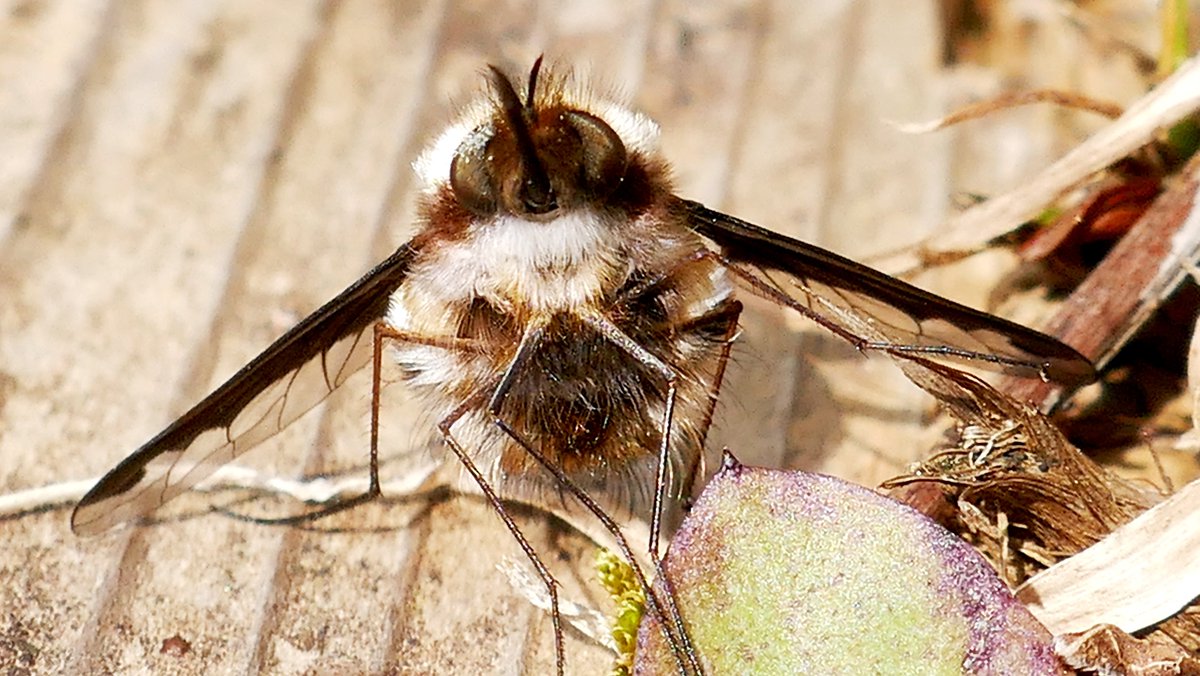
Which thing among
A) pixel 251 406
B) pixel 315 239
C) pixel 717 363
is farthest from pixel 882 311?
pixel 315 239

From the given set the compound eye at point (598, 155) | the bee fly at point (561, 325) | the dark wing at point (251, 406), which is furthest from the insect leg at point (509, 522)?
the compound eye at point (598, 155)

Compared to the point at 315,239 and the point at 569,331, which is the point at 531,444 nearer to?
the point at 569,331

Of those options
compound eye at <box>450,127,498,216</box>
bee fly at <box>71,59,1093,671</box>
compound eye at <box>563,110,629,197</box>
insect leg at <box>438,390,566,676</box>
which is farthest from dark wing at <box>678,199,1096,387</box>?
insect leg at <box>438,390,566,676</box>

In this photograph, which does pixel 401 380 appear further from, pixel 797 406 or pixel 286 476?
pixel 797 406

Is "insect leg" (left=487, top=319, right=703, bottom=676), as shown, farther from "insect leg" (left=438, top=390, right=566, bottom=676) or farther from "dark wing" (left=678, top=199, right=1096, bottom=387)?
"dark wing" (left=678, top=199, right=1096, bottom=387)

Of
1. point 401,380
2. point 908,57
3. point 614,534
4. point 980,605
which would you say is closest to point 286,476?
point 401,380

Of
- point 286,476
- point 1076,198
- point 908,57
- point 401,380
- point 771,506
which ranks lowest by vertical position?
point 286,476
